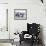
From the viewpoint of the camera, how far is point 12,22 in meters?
5.97

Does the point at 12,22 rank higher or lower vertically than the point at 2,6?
lower

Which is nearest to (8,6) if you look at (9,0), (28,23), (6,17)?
(9,0)

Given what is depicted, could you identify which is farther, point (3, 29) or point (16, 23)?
point (3, 29)

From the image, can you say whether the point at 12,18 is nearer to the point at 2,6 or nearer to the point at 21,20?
the point at 21,20

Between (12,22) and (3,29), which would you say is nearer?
(12,22)

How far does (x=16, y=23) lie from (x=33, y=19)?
908 mm

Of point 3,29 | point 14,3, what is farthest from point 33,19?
point 3,29

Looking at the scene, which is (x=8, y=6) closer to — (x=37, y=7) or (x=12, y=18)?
→ (x=12, y=18)

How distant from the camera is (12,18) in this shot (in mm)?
5973

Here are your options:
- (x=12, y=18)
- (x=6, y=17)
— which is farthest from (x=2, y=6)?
(x=12, y=18)

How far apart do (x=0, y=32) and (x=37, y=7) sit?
7.83 feet

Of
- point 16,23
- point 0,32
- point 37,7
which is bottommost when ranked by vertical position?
point 0,32

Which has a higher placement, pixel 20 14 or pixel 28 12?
pixel 28 12

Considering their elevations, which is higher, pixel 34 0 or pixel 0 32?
pixel 34 0
